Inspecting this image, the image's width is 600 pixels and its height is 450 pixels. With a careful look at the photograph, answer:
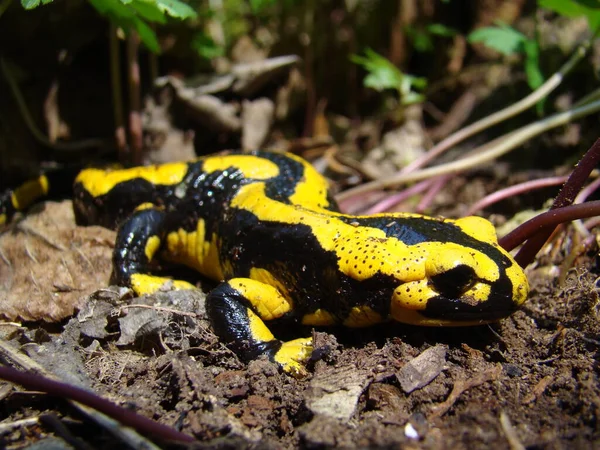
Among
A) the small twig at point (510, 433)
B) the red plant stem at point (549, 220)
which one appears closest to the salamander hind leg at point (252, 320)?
the small twig at point (510, 433)

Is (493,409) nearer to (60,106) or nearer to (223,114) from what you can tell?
(223,114)

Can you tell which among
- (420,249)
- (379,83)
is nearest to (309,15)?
(379,83)

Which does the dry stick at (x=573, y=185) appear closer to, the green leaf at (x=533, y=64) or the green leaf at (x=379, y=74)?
the green leaf at (x=533, y=64)

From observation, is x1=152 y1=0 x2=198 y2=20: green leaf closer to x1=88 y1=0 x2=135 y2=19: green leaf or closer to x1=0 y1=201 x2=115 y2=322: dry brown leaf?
x1=88 y1=0 x2=135 y2=19: green leaf

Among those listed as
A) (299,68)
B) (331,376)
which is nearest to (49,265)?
(331,376)

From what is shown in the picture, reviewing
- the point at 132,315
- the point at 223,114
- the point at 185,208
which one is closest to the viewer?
the point at 132,315

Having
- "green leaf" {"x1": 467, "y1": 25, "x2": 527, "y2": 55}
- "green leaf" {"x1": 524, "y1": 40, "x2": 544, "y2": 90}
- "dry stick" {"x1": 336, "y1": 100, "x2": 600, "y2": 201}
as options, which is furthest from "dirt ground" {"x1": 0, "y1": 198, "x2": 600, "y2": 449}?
"green leaf" {"x1": 467, "y1": 25, "x2": 527, "y2": 55}
